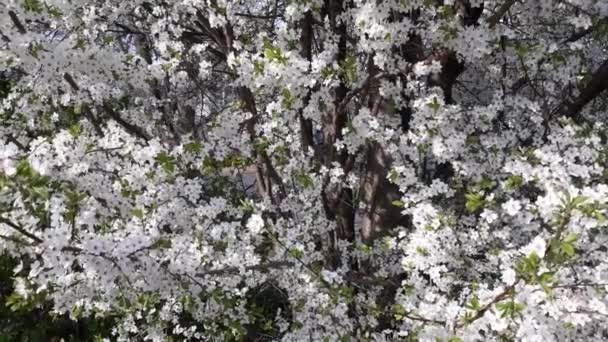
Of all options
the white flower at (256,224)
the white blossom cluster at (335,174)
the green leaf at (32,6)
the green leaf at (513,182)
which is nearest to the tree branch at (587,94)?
the white blossom cluster at (335,174)

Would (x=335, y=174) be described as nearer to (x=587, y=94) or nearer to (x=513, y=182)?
(x=513, y=182)

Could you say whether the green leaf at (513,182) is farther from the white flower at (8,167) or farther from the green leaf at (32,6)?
the green leaf at (32,6)

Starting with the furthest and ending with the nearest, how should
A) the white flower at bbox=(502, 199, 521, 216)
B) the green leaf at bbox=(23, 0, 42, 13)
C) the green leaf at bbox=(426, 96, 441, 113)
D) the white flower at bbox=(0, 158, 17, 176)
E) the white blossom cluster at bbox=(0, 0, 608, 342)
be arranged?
the green leaf at bbox=(426, 96, 441, 113) < the green leaf at bbox=(23, 0, 42, 13) < the white flower at bbox=(502, 199, 521, 216) < the white blossom cluster at bbox=(0, 0, 608, 342) < the white flower at bbox=(0, 158, 17, 176)

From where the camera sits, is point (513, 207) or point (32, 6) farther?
point (32, 6)

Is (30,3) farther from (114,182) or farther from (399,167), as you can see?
(399,167)

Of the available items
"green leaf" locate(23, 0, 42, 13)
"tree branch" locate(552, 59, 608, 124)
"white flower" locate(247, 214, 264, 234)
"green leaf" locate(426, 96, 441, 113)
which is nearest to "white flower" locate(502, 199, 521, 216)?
"green leaf" locate(426, 96, 441, 113)

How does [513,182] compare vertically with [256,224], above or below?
above

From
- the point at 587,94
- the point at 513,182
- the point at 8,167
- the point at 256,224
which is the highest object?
the point at 587,94

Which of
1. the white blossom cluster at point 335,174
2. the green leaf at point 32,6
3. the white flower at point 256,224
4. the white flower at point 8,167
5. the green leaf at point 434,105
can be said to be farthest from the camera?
the white flower at point 256,224

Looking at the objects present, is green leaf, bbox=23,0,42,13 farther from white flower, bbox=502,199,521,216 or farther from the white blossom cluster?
white flower, bbox=502,199,521,216

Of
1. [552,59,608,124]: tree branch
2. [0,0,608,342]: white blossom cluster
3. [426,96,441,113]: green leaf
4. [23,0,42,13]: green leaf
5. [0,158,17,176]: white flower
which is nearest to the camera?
[0,158,17,176]: white flower

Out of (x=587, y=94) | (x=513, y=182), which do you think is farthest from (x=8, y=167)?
(x=587, y=94)

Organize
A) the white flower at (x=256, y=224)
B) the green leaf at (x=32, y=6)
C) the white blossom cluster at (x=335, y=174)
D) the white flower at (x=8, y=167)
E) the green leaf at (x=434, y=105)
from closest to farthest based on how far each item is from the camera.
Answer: the white flower at (x=8, y=167), the white blossom cluster at (x=335, y=174), the green leaf at (x=32, y=6), the green leaf at (x=434, y=105), the white flower at (x=256, y=224)

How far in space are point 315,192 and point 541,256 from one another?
85.8 inches
